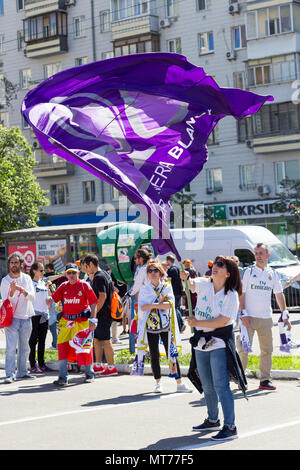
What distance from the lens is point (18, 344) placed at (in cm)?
1278

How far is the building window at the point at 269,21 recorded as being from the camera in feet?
141

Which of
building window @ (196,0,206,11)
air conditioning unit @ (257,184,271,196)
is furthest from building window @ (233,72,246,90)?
air conditioning unit @ (257,184,271,196)

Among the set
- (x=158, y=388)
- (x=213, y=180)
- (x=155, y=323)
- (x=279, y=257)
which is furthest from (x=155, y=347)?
(x=213, y=180)

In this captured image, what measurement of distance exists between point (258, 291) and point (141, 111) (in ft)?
9.36

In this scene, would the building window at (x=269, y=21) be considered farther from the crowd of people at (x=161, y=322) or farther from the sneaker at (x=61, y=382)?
the sneaker at (x=61, y=382)

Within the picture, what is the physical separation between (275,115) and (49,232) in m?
19.4

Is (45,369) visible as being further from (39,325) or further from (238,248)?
(238,248)

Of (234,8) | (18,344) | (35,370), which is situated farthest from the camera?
(234,8)

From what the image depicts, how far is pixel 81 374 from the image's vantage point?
1323cm

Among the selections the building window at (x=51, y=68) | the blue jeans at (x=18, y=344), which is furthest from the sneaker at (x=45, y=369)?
the building window at (x=51, y=68)

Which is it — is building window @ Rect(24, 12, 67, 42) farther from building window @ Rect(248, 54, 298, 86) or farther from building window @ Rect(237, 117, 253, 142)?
building window @ Rect(248, 54, 298, 86)

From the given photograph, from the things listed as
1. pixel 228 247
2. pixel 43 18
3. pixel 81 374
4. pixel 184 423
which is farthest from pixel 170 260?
pixel 43 18

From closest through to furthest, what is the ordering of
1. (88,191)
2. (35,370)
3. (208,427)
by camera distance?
1. (208,427)
2. (35,370)
3. (88,191)

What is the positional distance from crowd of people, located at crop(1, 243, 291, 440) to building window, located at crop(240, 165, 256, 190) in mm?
31435
